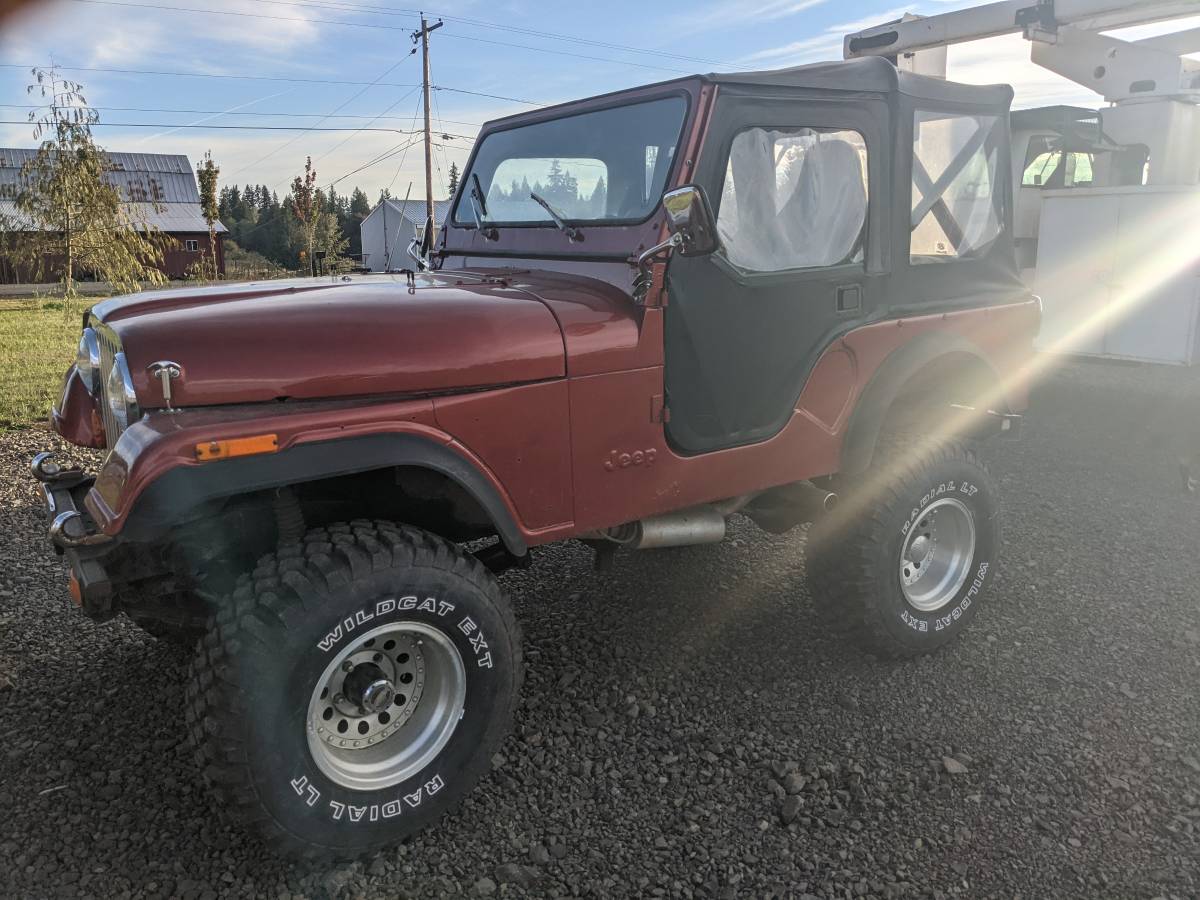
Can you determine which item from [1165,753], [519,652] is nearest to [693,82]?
[519,652]

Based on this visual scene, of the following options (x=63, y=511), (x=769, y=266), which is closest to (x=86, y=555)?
(x=63, y=511)

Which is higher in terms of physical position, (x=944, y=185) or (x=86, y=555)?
(x=944, y=185)

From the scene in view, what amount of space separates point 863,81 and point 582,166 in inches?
45.4

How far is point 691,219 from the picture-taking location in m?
2.76

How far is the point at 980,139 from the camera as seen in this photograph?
415 centimetres

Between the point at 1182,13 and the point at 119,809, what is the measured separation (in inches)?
395

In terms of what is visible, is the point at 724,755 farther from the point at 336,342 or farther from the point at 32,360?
the point at 32,360

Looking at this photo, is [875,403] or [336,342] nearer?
[336,342]

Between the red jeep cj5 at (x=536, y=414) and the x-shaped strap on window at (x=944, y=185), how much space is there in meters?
0.02

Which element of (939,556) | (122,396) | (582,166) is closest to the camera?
(122,396)

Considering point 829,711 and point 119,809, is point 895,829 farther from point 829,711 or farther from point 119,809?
point 119,809

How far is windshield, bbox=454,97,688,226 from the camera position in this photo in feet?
10.6

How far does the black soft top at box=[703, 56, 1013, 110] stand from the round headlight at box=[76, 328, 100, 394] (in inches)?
88.7

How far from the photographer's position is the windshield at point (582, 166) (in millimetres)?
3230
